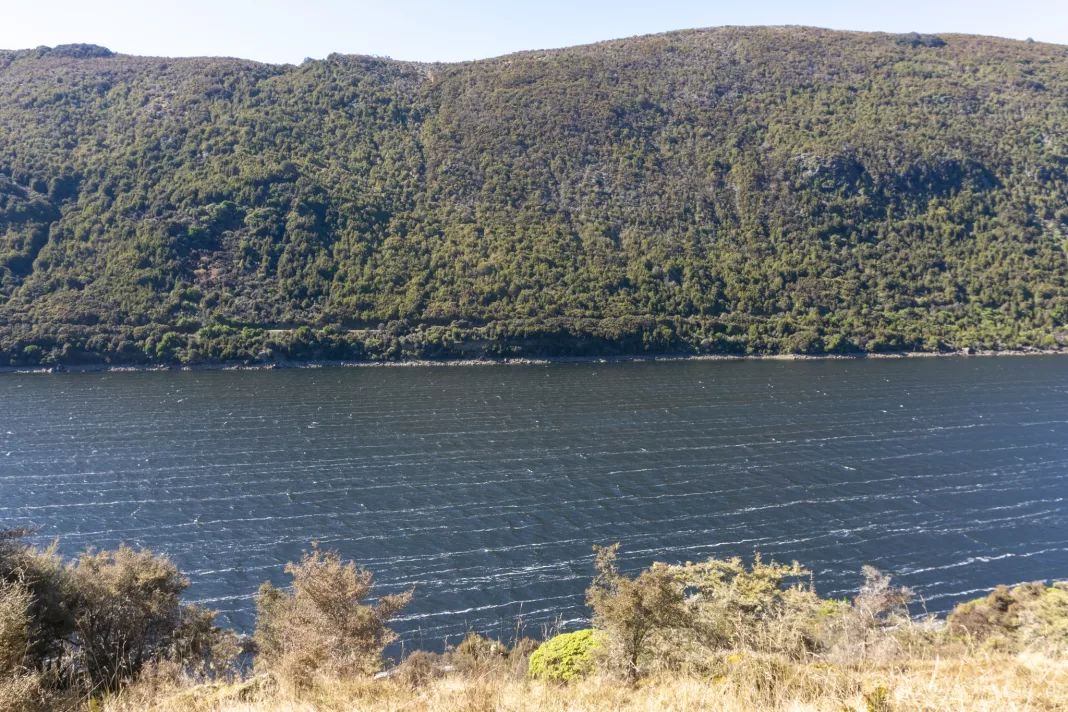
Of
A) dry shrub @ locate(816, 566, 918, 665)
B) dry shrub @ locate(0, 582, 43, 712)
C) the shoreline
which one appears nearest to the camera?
dry shrub @ locate(0, 582, 43, 712)

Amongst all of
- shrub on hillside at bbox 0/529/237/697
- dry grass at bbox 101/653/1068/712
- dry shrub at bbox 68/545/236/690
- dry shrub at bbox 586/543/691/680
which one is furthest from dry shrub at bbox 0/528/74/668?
dry shrub at bbox 586/543/691/680

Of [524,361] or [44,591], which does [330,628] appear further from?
[524,361]

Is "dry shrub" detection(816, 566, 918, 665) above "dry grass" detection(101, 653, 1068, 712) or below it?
below

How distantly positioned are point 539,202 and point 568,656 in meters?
110

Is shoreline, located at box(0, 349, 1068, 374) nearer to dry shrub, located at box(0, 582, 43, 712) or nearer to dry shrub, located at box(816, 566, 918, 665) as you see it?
dry shrub, located at box(816, 566, 918, 665)

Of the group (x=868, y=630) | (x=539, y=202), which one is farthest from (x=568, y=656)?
(x=539, y=202)

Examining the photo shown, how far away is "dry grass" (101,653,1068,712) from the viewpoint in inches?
200

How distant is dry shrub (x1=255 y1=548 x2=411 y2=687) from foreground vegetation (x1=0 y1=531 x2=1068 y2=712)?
0.04 metres

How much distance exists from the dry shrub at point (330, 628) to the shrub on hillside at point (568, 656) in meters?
3.52

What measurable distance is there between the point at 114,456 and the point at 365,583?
3803 cm

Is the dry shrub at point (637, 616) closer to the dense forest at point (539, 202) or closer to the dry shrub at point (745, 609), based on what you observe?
the dry shrub at point (745, 609)

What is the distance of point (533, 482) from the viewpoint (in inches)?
1486

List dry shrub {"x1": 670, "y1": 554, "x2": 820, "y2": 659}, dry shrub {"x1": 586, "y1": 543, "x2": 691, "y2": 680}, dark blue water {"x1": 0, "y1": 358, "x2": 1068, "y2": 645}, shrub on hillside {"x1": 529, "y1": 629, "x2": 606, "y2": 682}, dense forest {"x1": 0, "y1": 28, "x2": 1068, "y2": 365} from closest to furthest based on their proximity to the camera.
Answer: dry shrub {"x1": 670, "y1": 554, "x2": 820, "y2": 659} < dry shrub {"x1": 586, "y1": 543, "x2": 691, "y2": 680} < shrub on hillside {"x1": 529, "y1": 629, "x2": 606, "y2": 682} < dark blue water {"x1": 0, "y1": 358, "x2": 1068, "y2": 645} < dense forest {"x1": 0, "y1": 28, "x2": 1068, "y2": 365}

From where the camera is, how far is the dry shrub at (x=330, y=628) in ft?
36.4
